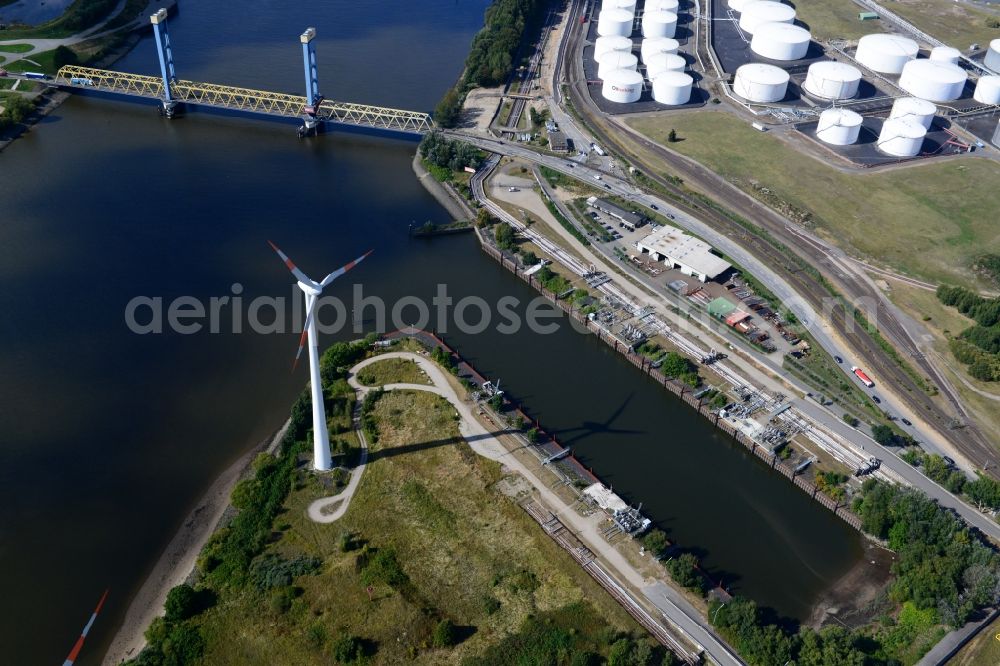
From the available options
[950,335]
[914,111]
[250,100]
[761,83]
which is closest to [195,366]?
[250,100]

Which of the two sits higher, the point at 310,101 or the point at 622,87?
the point at 622,87

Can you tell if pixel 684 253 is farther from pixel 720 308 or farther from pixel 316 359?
pixel 316 359

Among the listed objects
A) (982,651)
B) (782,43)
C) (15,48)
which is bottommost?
(982,651)

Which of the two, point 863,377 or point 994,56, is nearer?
point 863,377

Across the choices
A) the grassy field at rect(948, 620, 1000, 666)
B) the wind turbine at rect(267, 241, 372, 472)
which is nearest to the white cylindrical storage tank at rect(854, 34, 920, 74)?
the grassy field at rect(948, 620, 1000, 666)

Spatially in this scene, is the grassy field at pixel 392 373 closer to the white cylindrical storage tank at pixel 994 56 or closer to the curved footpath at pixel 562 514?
the curved footpath at pixel 562 514

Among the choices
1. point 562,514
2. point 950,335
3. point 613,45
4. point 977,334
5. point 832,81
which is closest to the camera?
point 562,514

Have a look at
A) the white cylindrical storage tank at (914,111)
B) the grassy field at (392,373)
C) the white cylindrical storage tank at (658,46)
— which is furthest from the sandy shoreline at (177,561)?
the white cylindrical storage tank at (914,111)

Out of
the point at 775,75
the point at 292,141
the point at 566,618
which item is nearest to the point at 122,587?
the point at 566,618
